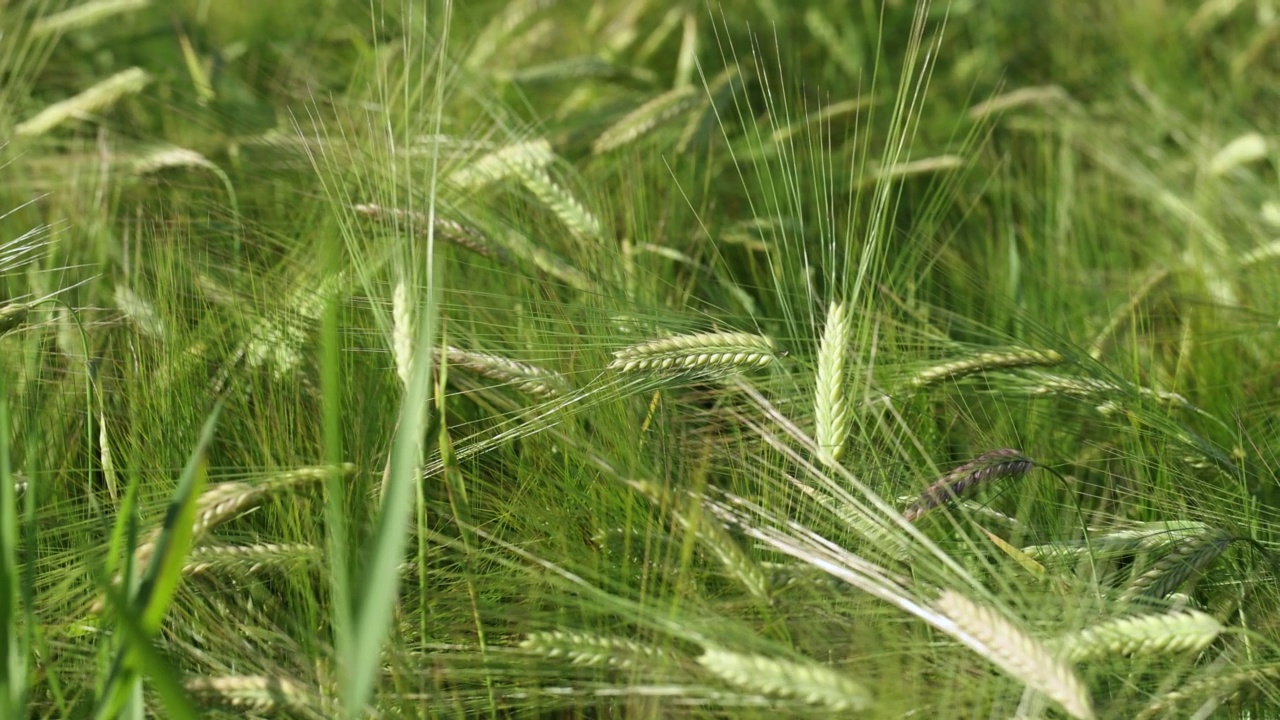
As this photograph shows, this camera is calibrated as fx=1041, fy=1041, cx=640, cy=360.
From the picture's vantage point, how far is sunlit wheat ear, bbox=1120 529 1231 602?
86 centimetres

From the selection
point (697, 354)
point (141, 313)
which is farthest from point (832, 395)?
point (141, 313)

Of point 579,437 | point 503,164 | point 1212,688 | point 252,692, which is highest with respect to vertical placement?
point 503,164

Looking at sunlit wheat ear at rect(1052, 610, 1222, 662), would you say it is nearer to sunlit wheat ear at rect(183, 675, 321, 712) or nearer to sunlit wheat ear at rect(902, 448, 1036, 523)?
sunlit wheat ear at rect(902, 448, 1036, 523)

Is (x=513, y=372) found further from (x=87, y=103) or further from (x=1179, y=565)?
(x=87, y=103)

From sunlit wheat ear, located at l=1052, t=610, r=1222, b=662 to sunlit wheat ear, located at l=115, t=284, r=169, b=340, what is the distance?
33.0 inches

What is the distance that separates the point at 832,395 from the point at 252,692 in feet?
1.71

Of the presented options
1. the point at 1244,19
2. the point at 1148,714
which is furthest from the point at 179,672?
the point at 1244,19

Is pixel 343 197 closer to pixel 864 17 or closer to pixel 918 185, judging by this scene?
pixel 918 185

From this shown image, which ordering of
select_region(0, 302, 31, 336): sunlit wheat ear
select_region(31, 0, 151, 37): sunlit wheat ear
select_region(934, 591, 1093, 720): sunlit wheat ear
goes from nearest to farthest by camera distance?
select_region(934, 591, 1093, 720): sunlit wheat ear, select_region(0, 302, 31, 336): sunlit wheat ear, select_region(31, 0, 151, 37): sunlit wheat ear

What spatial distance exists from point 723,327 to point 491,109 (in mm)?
656

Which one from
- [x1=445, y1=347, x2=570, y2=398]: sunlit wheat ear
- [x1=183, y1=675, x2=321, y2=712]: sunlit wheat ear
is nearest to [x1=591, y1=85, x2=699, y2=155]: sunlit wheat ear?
[x1=445, y1=347, x2=570, y2=398]: sunlit wheat ear

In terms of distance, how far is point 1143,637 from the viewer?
0.74m

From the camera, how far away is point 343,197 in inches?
42.4

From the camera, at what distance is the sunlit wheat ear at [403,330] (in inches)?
34.4
